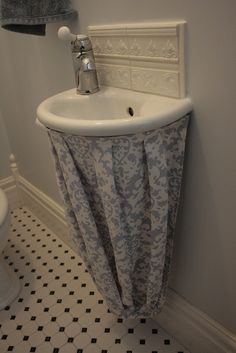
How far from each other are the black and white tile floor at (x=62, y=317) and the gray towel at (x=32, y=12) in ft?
→ 3.77

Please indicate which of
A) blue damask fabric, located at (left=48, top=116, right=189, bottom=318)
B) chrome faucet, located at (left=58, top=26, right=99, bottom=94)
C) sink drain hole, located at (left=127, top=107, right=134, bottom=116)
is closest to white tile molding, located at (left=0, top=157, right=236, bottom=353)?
blue damask fabric, located at (left=48, top=116, right=189, bottom=318)

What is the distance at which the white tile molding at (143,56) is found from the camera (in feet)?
2.50

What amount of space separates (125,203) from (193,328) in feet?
2.04

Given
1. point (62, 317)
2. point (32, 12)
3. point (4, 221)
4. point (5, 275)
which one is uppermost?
point (32, 12)

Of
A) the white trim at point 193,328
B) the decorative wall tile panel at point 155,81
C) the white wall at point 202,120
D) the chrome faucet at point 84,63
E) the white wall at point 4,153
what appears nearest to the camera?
the white wall at point 202,120

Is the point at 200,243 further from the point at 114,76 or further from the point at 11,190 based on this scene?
the point at 11,190

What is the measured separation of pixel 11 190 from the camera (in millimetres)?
2119

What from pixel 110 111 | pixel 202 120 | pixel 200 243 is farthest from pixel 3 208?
pixel 202 120

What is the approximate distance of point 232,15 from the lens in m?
0.63

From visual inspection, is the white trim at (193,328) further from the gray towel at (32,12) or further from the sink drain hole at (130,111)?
the gray towel at (32,12)

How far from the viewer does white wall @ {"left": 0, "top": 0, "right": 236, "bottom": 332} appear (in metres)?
0.69

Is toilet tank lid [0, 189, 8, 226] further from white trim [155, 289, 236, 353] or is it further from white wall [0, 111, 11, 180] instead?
white trim [155, 289, 236, 353]

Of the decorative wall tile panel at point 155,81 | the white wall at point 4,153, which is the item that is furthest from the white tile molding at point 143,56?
the white wall at point 4,153

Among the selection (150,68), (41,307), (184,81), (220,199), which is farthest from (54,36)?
(41,307)
